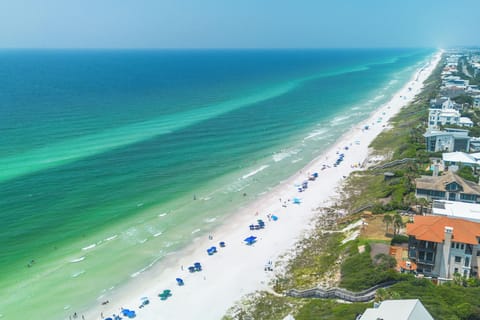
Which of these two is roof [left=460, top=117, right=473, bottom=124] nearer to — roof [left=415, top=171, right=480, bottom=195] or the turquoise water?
the turquoise water

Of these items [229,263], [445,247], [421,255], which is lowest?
[229,263]

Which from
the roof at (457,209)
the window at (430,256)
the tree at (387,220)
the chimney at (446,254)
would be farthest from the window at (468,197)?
the window at (430,256)

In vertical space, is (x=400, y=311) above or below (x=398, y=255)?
above

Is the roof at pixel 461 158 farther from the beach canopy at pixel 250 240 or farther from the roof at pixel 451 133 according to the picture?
the beach canopy at pixel 250 240

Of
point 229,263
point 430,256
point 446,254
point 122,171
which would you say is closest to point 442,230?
point 446,254

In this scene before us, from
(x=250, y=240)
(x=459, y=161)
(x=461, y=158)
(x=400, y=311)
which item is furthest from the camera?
(x=461, y=158)

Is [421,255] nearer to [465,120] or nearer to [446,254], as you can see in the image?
[446,254]

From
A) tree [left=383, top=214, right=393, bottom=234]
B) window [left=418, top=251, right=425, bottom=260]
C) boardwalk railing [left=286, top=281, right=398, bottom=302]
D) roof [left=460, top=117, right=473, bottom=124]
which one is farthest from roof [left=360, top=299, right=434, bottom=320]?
roof [left=460, top=117, right=473, bottom=124]

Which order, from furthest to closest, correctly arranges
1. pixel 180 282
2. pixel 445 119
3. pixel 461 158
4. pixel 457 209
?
pixel 445 119 → pixel 461 158 → pixel 457 209 → pixel 180 282
